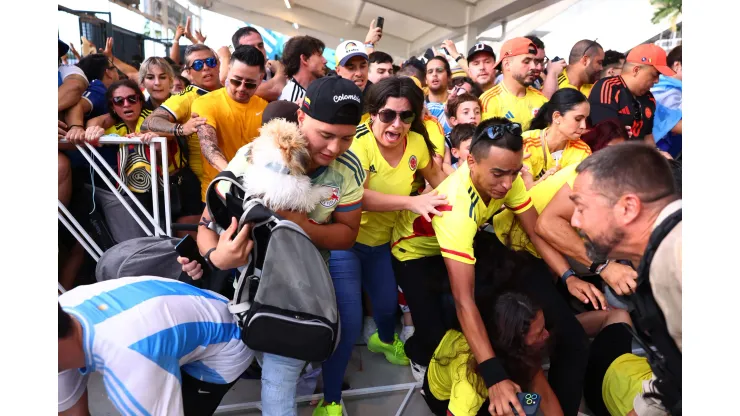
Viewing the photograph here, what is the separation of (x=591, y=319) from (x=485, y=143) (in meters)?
1.30

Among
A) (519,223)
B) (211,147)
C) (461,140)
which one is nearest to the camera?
(519,223)

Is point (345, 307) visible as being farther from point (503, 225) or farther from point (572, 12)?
point (572, 12)

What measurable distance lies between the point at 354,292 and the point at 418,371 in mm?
710

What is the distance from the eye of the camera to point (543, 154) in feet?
Answer: 9.97

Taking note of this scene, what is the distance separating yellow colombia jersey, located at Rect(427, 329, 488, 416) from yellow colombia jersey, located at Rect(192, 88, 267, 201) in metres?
1.66

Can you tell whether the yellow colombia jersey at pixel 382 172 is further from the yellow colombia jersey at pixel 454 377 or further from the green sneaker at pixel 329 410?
the green sneaker at pixel 329 410

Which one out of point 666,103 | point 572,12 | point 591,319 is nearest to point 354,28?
point 572,12

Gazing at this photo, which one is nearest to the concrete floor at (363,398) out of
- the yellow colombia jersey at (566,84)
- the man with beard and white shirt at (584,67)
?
the man with beard and white shirt at (584,67)

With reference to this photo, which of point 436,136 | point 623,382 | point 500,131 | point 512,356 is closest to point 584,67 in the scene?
point 436,136

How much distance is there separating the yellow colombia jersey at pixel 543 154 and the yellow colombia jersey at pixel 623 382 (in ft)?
3.82

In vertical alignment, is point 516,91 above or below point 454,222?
above

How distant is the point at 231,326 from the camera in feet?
5.84

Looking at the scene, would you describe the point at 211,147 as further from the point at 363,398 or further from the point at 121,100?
the point at 363,398

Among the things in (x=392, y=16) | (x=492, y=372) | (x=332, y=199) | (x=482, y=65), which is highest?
(x=392, y=16)
